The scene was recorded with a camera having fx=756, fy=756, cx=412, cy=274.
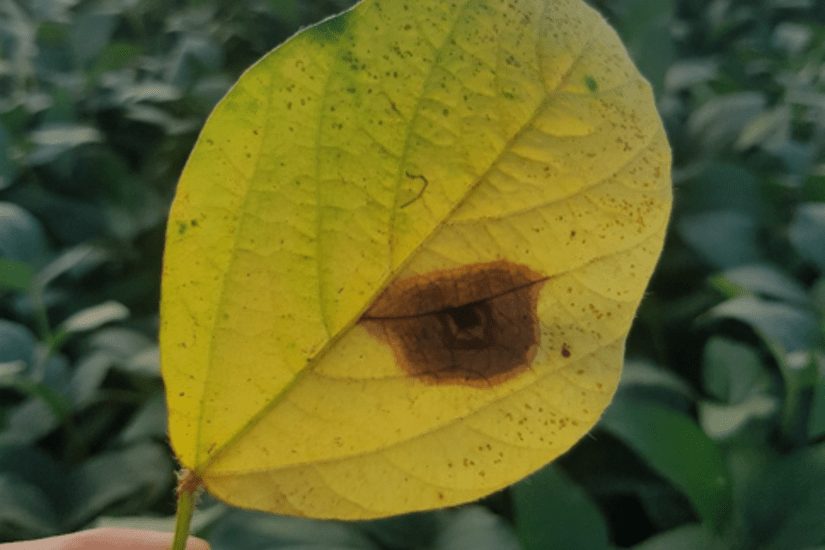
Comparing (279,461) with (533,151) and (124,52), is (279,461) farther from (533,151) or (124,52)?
(124,52)

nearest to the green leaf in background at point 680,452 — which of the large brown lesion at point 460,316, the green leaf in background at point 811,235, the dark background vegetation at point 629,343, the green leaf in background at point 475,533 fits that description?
the dark background vegetation at point 629,343

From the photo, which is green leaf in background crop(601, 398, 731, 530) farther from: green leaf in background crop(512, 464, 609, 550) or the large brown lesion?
the large brown lesion

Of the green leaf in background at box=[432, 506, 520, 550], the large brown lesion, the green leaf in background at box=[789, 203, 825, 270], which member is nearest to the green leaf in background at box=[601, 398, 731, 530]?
the green leaf in background at box=[432, 506, 520, 550]

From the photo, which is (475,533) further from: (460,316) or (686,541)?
(460,316)

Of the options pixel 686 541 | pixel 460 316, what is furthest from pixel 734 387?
pixel 460 316

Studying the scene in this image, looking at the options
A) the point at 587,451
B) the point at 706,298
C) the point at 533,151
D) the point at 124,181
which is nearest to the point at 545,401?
the point at 533,151

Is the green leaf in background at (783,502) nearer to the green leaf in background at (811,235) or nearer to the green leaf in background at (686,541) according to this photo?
the green leaf in background at (686,541)

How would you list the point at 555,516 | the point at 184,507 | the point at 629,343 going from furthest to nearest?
1. the point at 629,343
2. the point at 555,516
3. the point at 184,507
